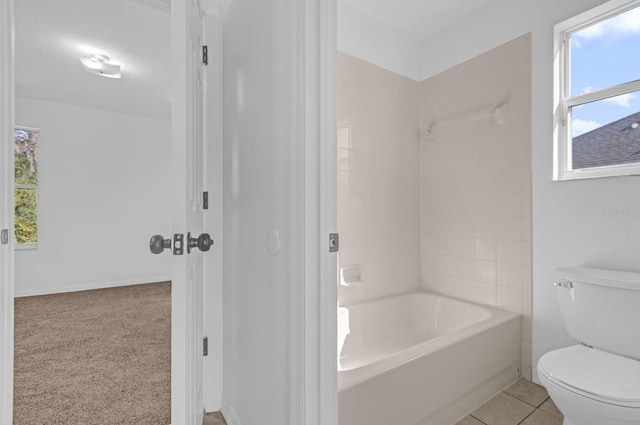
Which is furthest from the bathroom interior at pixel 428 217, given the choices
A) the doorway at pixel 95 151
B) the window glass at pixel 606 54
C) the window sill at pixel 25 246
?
the window sill at pixel 25 246

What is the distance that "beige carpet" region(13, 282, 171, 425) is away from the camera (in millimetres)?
1677

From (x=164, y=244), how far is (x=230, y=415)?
104 centimetres

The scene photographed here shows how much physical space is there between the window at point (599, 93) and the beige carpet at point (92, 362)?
2.66 metres

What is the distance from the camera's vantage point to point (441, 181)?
98.3 inches

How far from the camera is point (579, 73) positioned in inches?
72.7

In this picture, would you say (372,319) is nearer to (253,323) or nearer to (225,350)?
(225,350)

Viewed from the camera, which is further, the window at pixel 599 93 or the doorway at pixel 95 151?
the doorway at pixel 95 151

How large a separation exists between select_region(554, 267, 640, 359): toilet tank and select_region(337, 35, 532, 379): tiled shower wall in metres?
0.37

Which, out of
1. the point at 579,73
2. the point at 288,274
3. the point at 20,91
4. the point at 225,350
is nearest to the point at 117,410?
the point at 225,350

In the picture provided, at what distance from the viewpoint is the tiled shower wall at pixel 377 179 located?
221 cm

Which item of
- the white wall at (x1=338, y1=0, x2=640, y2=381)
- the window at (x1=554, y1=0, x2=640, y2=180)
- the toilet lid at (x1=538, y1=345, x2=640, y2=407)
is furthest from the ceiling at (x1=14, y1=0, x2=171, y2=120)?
the toilet lid at (x1=538, y1=345, x2=640, y2=407)

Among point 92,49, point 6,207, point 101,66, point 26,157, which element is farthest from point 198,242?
point 26,157

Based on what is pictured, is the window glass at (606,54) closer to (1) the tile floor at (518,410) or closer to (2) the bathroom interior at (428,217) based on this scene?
(2) the bathroom interior at (428,217)

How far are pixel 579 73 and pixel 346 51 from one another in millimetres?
1407
